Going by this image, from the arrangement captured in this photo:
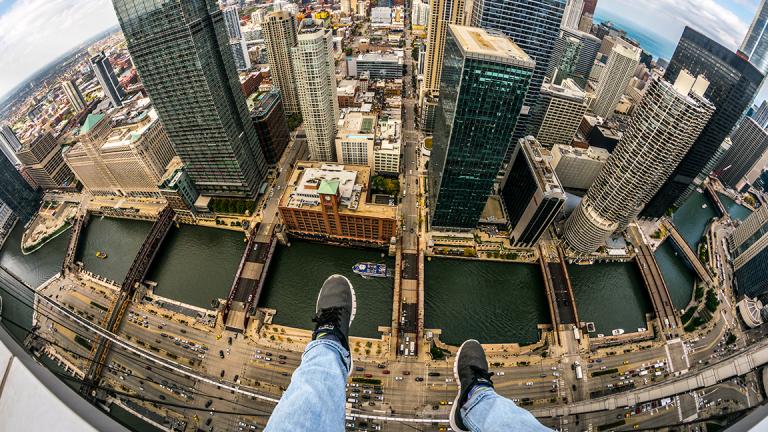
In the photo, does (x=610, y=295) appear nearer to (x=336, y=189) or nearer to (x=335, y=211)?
(x=335, y=211)

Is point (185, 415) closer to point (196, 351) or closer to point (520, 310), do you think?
point (196, 351)

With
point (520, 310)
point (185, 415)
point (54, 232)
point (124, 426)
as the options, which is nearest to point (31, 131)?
point (54, 232)

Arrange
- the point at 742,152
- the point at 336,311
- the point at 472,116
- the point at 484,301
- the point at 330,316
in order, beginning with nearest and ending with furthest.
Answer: the point at 330,316 < the point at 336,311 < the point at 472,116 < the point at 484,301 < the point at 742,152

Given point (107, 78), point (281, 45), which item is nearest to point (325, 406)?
point (281, 45)

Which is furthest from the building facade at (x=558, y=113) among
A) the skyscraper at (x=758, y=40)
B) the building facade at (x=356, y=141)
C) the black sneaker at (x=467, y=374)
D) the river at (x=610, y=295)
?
the black sneaker at (x=467, y=374)

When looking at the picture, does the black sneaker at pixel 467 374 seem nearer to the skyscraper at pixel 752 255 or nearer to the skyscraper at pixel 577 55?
the skyscraper at pixel 752 255
